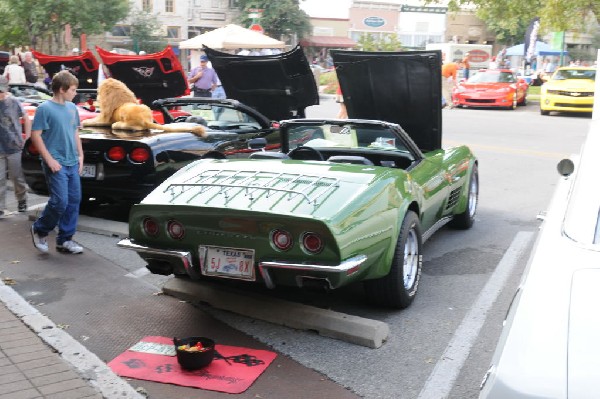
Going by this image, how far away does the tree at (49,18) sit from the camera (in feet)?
114

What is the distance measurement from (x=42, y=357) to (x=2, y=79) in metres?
4.22

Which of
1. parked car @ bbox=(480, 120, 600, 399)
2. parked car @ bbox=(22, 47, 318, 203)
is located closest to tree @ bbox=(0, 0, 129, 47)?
parked car @ bbox=(22, 47, 318, 203)

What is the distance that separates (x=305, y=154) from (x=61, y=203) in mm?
2197

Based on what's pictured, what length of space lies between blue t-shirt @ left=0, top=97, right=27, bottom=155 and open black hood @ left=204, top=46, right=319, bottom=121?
2.75m

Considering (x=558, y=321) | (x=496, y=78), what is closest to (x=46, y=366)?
(x=558, y=321)

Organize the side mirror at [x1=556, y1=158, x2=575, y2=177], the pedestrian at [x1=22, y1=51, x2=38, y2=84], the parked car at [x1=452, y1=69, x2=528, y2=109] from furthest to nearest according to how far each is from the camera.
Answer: the parked car at [x1=452, y1=69, x2=528, y2=109] → the pedestrian at [x1=22, y1=51, x2=38, y2=84] → the side mirror at [x1=556, y1=158, x2=575, y2=177]

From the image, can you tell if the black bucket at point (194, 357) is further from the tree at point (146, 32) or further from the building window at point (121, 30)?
the building window at point (121, 30)

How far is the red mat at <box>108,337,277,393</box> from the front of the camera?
13.0ft

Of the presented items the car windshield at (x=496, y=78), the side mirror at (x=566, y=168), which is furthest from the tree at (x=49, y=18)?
the side mirror at (x=566, y=168)

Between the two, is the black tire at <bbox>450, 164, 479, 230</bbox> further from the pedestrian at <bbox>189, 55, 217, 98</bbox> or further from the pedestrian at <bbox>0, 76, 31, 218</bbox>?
the pedestrian at <bbox>189, 55, 217, 98</bbox>

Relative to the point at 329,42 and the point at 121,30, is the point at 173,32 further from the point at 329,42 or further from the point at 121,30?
the point at 329,42

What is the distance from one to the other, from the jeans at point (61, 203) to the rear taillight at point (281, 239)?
2648 mm

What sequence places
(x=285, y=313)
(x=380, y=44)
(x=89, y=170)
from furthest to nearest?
(x=380, y=44)
(x=89, y=170)
(x=285, y=313)

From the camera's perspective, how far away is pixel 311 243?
421 centimetres
